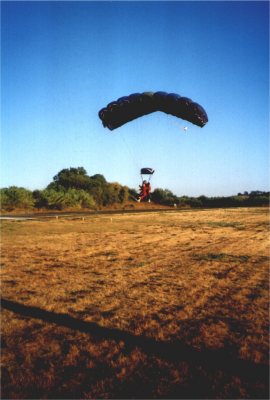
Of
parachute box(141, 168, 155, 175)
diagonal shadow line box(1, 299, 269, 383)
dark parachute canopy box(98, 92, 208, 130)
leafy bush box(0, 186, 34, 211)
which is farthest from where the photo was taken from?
leafy bush box(0, 186, 34, 211)

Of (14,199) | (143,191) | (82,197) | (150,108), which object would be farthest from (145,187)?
(82,197)

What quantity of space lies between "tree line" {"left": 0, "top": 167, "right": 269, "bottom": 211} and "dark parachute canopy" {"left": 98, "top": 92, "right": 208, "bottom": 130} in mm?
17225

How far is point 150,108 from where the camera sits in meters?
13.6

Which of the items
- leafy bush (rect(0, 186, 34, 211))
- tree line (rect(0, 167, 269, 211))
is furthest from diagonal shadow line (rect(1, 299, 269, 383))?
leafy bush (rect(0, 186, 34, 211))

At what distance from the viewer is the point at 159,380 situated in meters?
4.59

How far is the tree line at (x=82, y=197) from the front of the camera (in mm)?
48688

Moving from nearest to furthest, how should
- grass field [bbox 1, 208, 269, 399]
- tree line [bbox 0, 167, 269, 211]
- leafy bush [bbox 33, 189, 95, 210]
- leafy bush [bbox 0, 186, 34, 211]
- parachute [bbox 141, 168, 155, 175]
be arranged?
grass field [bbox 1, 208, 269, 399] < parachute [bbox 141, 168, 155, 175] < leafy bush [bbox 0, 186, 34, 211] < tree line [bbox 0, 167, 269, 211] < leafy bush [bbox 33, 189, 95, 210]

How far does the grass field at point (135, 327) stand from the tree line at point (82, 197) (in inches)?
798

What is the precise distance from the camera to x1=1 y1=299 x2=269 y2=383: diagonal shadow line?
4883 mm

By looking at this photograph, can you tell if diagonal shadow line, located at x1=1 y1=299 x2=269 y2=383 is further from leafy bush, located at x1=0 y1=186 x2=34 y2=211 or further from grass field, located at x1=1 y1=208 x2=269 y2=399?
leafy bush, located at x1=0 y1=186 x2=34 y2=211

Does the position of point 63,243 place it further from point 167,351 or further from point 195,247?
point 167,351

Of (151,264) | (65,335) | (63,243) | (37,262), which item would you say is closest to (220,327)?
(65,335)

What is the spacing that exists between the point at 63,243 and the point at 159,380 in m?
13.4

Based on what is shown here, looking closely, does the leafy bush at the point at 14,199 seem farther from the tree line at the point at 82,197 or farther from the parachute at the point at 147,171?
the parachute at the point at 147,171
